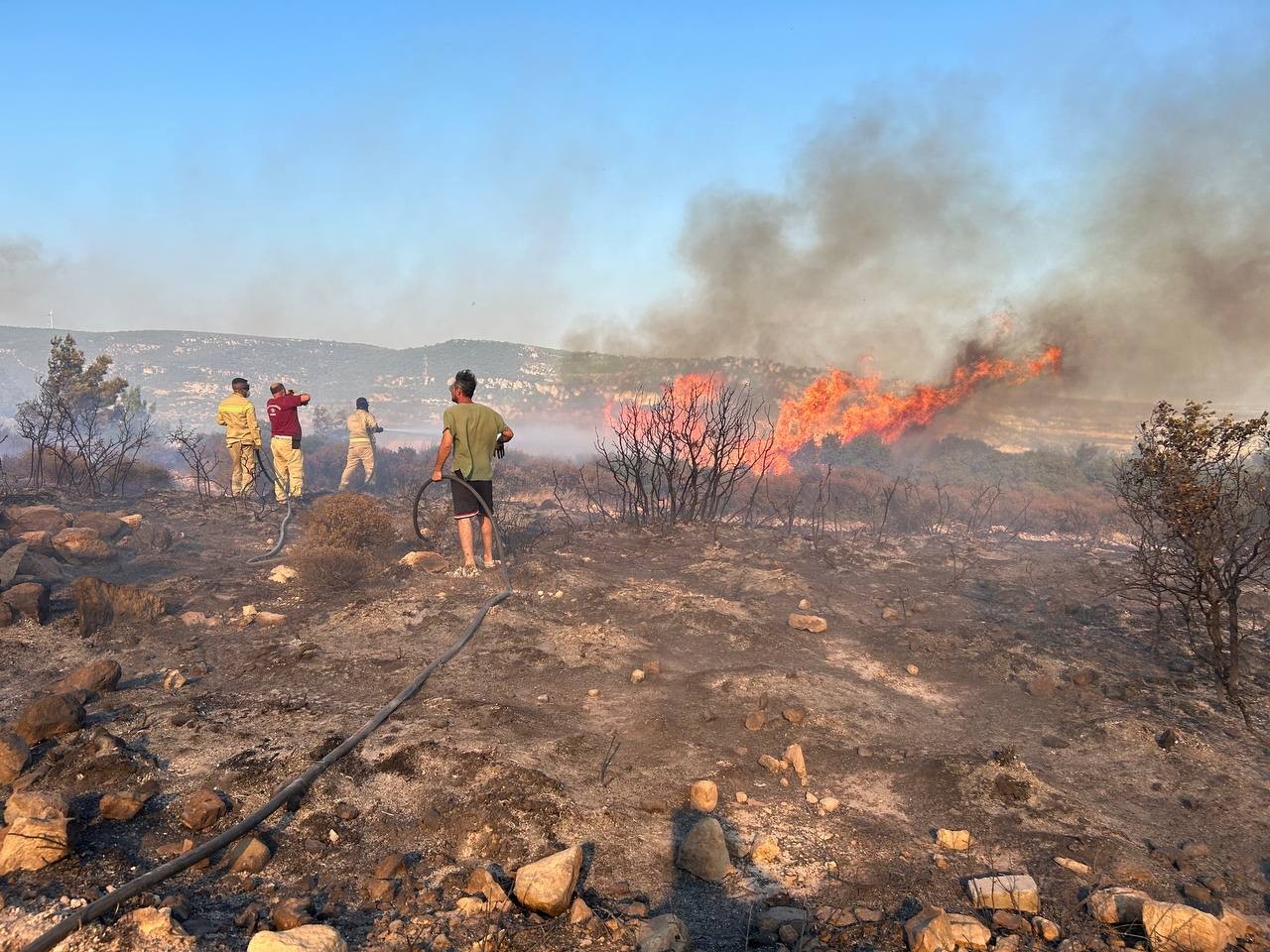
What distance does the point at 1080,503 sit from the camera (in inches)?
646

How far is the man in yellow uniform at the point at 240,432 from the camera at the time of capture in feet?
34.4

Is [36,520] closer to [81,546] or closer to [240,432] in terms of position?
[81,546]

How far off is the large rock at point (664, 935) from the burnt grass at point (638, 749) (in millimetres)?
91

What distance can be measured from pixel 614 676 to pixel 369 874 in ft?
8.00

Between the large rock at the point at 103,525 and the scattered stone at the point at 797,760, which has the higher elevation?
the large rock at the point at 103,525

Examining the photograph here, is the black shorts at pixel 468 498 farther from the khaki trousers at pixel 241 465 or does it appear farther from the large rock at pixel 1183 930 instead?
the large rock at pixel 1183 930

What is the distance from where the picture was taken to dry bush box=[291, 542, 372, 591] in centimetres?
684

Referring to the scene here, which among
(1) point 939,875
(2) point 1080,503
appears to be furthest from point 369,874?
(2) point 1080,503

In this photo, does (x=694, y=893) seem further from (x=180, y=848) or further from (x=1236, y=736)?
(x=1236, y=736)

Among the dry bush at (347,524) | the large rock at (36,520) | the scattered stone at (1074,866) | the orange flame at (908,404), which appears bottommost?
the scattered stone at (1074,866)

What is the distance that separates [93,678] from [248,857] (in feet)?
7.86

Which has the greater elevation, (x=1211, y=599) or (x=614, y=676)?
(x=1211, y=599)

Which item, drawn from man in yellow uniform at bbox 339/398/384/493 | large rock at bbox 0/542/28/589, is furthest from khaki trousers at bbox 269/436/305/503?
large rock at bbox 0/542/28/589

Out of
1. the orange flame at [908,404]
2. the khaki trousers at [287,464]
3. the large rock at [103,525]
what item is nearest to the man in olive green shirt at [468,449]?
the large rock at [103,525]
